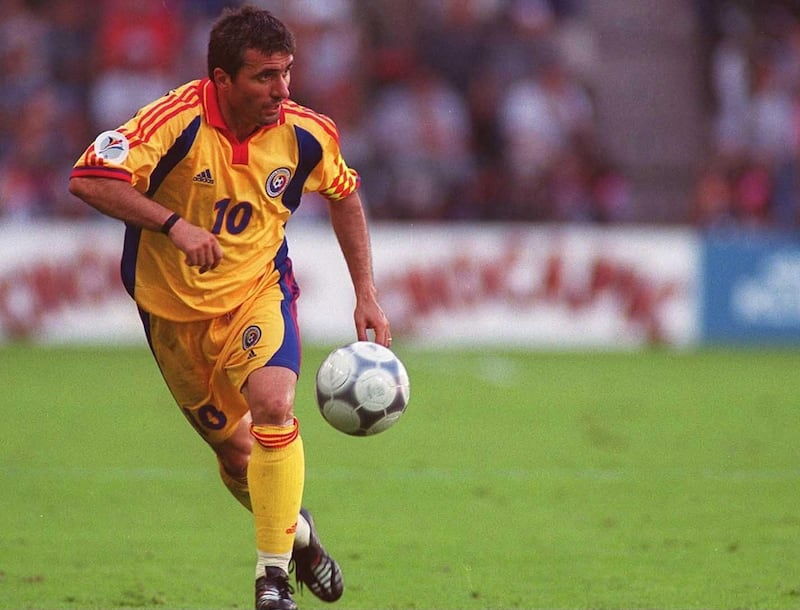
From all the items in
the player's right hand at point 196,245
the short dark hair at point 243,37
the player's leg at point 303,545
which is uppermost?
the short dark hair at point 243,37

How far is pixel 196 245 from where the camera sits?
4980mm

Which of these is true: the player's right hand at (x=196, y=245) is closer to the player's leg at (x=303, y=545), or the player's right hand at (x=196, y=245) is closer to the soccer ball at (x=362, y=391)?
the soccer ball at (x=362, y=391)

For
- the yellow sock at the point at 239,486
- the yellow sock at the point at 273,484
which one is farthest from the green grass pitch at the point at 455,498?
the yellow sock at the point at 273,484

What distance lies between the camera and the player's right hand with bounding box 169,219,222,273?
498 centimetres

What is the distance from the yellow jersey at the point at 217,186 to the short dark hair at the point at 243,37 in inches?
8.7

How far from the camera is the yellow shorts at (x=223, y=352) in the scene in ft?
18.0

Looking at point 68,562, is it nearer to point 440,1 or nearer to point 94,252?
point 94,252

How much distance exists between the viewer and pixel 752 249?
54.8 ft

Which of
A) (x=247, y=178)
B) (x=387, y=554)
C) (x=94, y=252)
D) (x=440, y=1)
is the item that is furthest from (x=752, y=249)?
(x=247, y=178)

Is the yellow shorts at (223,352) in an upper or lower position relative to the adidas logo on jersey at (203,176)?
lower

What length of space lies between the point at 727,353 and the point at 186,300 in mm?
11692

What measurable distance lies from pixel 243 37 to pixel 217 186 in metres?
0.60

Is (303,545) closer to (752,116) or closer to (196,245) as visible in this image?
(196,245)

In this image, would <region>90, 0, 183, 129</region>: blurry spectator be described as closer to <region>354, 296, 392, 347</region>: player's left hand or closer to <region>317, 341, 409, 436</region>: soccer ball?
<region>354, 296, 392, 347</region>: player's left hand
